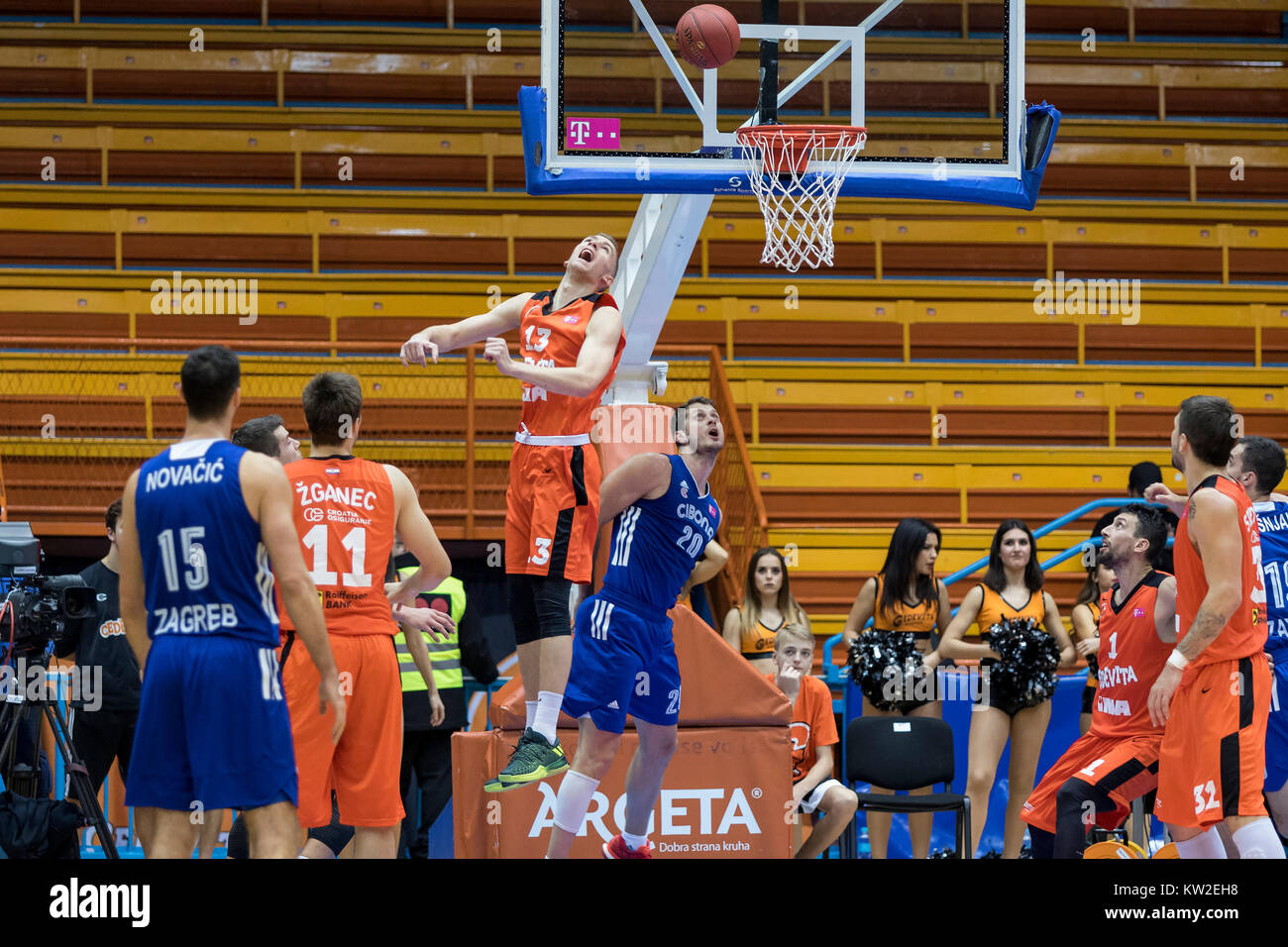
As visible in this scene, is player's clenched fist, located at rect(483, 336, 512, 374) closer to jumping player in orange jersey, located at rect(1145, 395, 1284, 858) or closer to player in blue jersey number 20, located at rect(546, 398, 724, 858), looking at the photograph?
player in blue jersey number 20, located at rect(546, 398, 724, 858)

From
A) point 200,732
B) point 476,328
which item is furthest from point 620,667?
point 200,732

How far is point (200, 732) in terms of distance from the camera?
15.4ft

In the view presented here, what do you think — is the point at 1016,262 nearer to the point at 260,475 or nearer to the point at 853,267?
the point at 853,267

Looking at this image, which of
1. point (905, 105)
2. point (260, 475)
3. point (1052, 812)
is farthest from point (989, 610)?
point (260, 475)

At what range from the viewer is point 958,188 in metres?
7.65

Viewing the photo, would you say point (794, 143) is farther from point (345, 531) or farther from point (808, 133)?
point (345, 531)

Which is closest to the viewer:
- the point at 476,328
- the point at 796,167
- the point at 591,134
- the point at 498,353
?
the point at 498,353

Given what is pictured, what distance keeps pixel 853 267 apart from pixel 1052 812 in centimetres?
820

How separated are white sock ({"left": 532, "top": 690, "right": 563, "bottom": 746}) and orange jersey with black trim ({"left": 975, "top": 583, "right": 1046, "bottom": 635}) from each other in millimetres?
4225

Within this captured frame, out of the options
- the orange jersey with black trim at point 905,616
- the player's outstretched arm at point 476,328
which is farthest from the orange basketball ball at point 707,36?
the orange jersey with black trim at point 905,616

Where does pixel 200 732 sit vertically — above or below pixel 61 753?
above

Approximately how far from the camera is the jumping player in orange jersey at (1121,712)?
22.2ft

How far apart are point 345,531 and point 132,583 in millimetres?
1099

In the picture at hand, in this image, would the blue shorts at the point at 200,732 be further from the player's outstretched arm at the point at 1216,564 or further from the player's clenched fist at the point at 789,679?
the player's clenched fist at the point at 789,679
